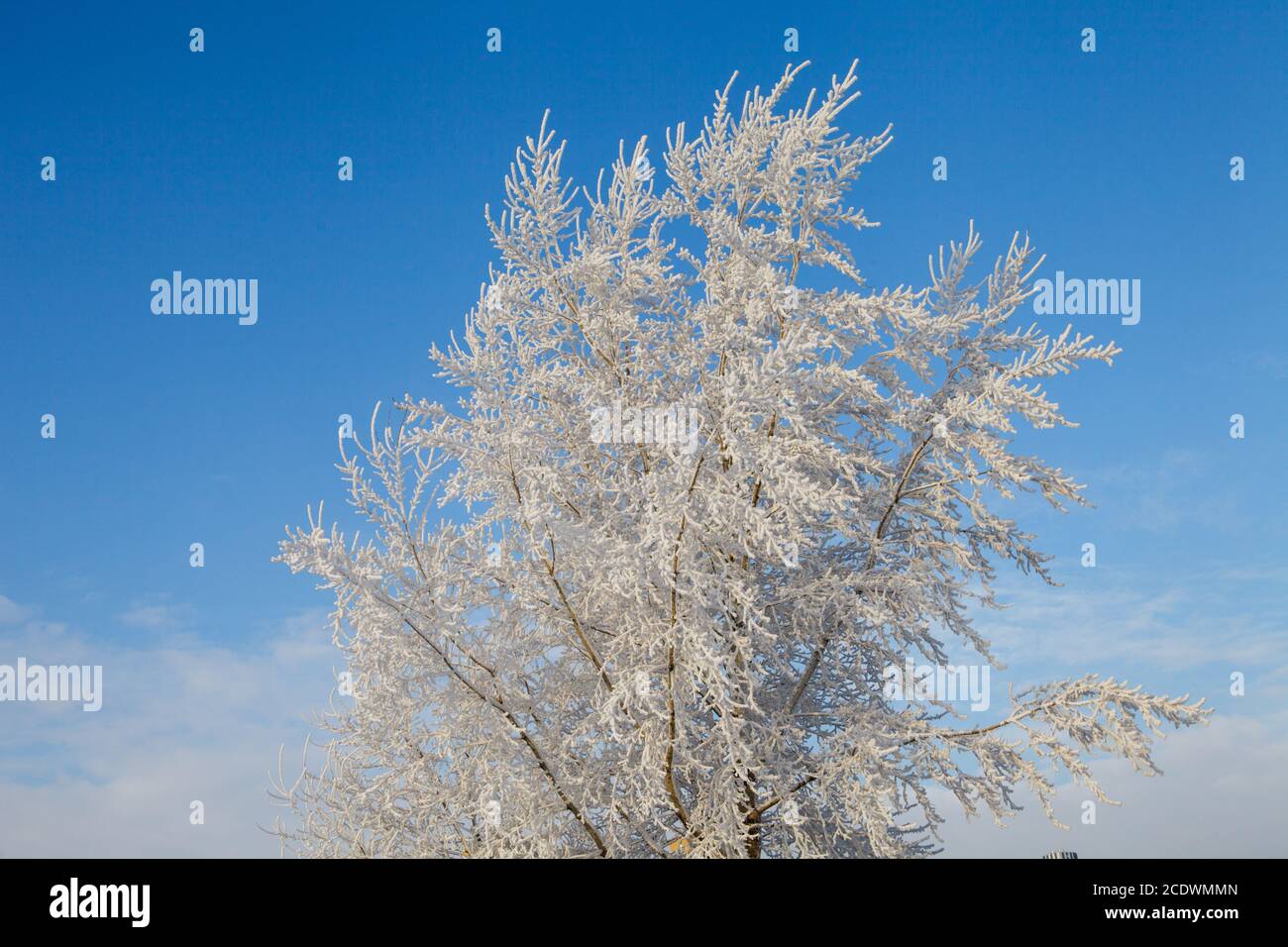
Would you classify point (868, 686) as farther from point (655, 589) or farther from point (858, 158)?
point (858, 158)

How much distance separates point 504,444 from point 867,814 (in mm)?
3679

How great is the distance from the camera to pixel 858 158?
8.43 metres

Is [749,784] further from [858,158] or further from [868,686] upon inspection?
[858,158]

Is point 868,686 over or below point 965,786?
over
